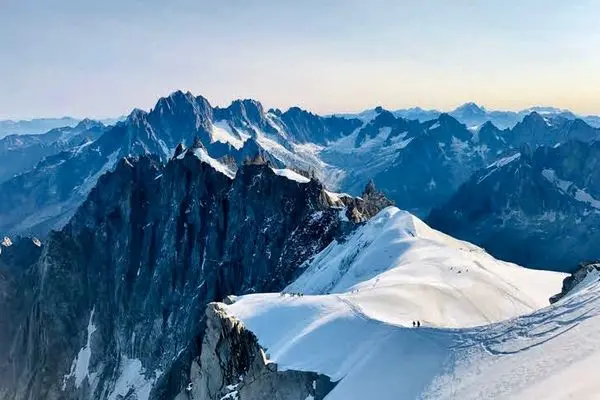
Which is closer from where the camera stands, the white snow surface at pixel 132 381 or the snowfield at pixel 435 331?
the snowfield at pixel 435 331

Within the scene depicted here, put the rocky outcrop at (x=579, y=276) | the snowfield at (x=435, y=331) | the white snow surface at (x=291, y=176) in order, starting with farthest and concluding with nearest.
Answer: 1. the white snow surface at (x=291, y=176)
2. the rocky outcrop at (x=579, y=276)
3. the snowfield at (x=435, y=331)

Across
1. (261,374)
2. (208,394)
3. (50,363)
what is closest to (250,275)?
(50,363)

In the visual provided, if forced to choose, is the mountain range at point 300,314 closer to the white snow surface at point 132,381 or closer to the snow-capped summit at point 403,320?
the snow-capped summit at point 403,320

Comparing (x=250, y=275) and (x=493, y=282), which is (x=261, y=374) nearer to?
(x=493, y=282)

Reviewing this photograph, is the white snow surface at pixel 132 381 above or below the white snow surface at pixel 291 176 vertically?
below

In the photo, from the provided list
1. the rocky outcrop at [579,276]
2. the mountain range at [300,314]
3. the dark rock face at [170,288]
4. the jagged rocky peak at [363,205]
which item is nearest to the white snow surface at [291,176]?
the mountain range at [300,314]

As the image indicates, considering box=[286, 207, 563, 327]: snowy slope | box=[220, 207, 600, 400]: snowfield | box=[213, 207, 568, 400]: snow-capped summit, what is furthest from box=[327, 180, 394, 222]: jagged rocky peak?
box=[220, 207, 600, 400]: snowfield

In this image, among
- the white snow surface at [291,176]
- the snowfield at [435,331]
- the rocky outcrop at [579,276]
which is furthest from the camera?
the white snow surface at [291,176]
